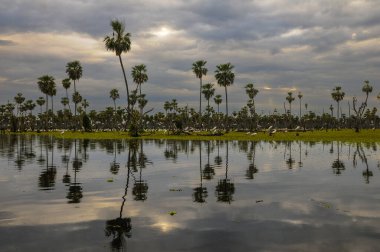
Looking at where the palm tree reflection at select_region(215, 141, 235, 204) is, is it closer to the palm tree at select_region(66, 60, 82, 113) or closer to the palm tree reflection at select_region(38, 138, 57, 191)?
the palm tree reflection at select_region(38, 138, 57, 191)

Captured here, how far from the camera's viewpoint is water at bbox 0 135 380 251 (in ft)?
39.6

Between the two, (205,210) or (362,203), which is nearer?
(205,210)

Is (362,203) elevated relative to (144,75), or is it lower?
lower

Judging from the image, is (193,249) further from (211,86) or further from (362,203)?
(211,86)

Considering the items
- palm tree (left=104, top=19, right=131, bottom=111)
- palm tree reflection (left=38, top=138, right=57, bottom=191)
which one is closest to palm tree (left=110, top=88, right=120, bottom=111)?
palm tree (left=104, top=19, right=131, bottom=111)

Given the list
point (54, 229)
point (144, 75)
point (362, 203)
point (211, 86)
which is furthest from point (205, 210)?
point (211, 86)

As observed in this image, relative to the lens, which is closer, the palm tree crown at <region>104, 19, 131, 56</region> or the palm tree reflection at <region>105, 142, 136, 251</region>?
the palm tree reflection at <region>105, 142, 136, 251</region>

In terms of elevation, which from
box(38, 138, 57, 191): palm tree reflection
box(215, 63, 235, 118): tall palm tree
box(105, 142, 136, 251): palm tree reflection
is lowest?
box(105, 142, 136, 251): palm tree reflection

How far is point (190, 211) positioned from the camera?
53.5 feet

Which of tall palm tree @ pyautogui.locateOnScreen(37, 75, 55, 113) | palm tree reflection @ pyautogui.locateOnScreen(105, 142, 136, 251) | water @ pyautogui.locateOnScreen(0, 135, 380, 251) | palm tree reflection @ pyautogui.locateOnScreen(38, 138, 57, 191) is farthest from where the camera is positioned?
tall palm tree @ pyautogui.locateOnScreen(37, 75, 55, 113)

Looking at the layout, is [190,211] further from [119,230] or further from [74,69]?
[74,69]

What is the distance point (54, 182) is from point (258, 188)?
41.5ft

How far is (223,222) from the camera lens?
47.4ft

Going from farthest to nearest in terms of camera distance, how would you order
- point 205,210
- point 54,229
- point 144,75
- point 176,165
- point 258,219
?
point 144,75 < point 176,165 < point 205,210 < point 258,219 < point 54,229
